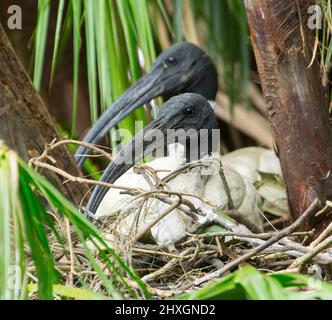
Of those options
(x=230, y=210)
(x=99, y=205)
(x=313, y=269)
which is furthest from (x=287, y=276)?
(x=99, y=205)

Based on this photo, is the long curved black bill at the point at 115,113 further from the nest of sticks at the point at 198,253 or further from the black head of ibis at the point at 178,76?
the nest of sticks at the point at 198,253

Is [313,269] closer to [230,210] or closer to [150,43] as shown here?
[230,210]

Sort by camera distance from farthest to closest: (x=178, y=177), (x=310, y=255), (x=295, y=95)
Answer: (x=178, y=177), (x=295, y=95), (x=310, y=255)

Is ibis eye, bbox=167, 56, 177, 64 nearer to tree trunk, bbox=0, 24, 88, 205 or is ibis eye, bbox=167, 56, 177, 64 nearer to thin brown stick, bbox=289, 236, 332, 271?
tree trunk, bbox=0, 24, 88, 205

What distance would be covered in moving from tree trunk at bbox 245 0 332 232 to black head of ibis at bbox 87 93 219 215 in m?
0.41

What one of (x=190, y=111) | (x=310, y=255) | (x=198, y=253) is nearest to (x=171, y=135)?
(x=190, y=111)

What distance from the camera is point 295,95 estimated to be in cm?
277

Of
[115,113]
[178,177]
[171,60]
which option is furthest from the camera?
[171,60]

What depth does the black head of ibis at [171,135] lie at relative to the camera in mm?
2924

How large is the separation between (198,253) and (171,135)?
760 mm

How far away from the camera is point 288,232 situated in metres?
2.25

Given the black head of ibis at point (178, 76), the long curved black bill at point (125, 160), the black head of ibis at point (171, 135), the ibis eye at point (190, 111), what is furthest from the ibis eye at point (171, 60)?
the long curved black bill at point (125, 160)

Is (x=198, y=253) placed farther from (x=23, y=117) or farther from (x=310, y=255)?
(x=23, y=117)
